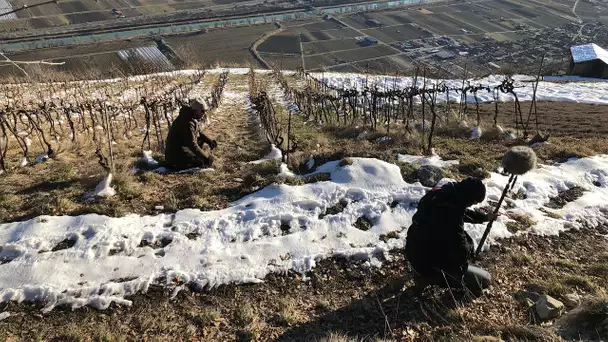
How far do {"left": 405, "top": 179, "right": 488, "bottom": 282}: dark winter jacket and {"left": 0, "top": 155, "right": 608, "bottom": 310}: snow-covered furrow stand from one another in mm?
1015

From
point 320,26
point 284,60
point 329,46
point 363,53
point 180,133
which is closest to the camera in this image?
point 180,133

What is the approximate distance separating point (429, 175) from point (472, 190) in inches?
117

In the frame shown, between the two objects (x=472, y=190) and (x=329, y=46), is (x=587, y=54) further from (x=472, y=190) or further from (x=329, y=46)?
(x=472, y=190)

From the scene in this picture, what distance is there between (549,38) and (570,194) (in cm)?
5946

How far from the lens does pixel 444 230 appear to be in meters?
3.97

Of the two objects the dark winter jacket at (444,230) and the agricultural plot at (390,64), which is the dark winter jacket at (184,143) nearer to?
the dark winter jacket at (444,230)

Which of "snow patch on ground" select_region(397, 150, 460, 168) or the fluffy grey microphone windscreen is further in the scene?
"snow patch on ground" select_region(397, 150, 460, 168)

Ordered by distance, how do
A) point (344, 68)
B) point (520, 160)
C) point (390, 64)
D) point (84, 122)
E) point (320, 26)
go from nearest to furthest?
point (520, 160) < point (84, 122) < point (344, 68) < point (390, 64) < point (320, 26)

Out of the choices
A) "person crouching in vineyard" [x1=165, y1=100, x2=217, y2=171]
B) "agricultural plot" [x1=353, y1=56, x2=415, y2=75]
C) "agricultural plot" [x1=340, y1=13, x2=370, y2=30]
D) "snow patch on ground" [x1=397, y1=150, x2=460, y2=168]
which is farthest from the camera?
"agricultural plot" [x1=340, y1=13, x2=370, y2=30]

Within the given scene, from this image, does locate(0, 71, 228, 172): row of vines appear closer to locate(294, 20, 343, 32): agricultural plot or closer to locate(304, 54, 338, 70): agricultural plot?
locate(304, 54, 338, 70): agricultural plot

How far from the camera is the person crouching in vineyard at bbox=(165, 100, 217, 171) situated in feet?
23.2

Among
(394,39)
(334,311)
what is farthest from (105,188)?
(394,39)

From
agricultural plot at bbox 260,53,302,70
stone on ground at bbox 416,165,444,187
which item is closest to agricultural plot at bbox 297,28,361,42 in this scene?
agricultural plot at bbox 260,53,302,70

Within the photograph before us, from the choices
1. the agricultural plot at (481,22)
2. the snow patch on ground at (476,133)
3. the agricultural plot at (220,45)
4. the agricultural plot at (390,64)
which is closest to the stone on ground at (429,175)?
the snow patch on ground at (476,133)
